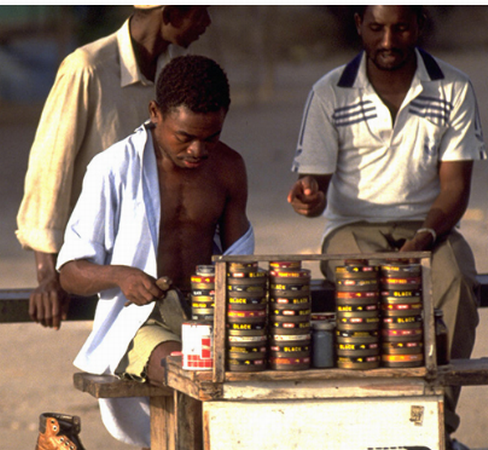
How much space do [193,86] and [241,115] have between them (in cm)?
1674

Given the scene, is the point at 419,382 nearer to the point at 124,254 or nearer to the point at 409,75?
the point at 124,254

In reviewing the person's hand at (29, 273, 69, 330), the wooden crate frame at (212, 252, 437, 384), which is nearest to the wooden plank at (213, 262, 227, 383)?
the wooden crate frame at (212, 252, 437, 384)

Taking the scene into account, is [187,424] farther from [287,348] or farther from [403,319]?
[403,319]

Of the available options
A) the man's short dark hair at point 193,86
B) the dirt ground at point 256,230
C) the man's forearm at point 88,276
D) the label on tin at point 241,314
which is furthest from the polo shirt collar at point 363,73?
the label on tin at point 241,314

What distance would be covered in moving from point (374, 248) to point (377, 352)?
4.62 feet

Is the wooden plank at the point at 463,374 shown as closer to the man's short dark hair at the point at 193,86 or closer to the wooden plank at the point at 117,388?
the wooden plank at the point at 117,388

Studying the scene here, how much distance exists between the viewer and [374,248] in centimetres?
478

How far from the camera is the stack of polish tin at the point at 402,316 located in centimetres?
339

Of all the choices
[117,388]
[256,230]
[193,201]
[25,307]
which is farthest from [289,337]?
[256,230]

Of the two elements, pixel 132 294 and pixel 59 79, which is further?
pixel 59 79

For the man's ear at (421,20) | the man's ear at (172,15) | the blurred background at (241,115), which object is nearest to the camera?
the man's ear at (172,15)

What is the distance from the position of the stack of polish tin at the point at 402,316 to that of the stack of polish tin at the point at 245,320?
1.27 feet

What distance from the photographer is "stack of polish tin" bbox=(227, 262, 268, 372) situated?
3311 millimetres

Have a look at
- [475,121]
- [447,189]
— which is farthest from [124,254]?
[475,121]
